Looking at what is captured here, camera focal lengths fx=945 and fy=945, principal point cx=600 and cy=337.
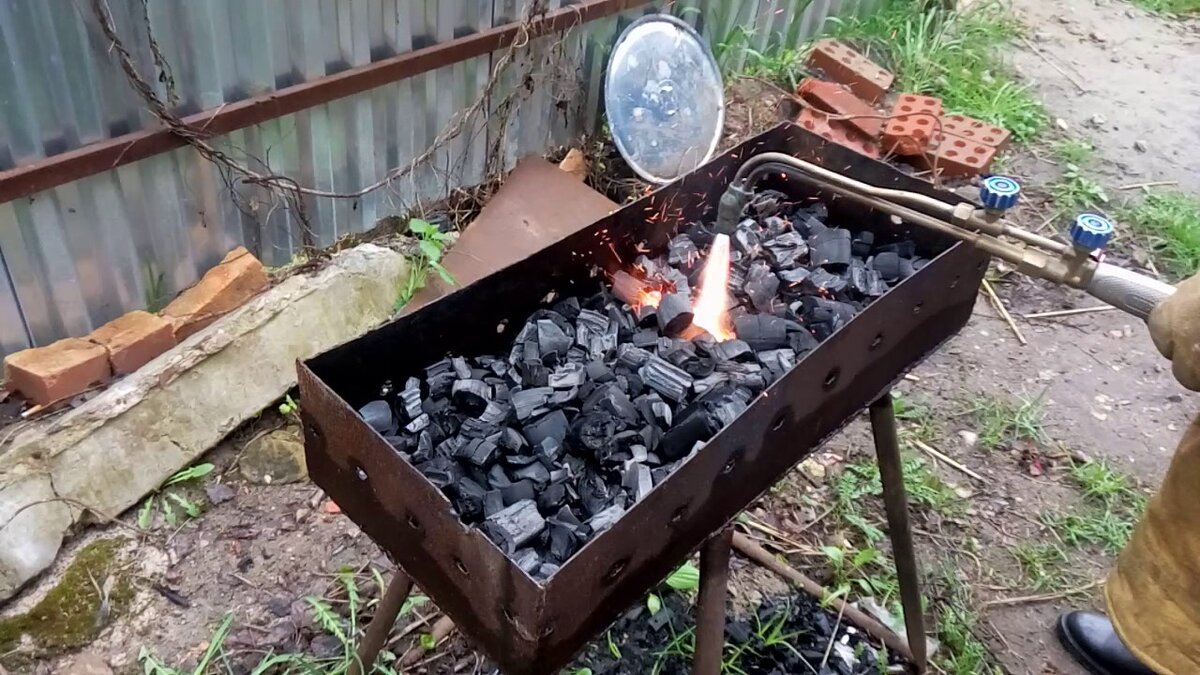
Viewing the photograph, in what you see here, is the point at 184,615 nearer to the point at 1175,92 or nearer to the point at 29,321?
the point at 29,321

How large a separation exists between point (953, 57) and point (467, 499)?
15.8 feet

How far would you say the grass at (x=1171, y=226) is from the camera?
4348mm

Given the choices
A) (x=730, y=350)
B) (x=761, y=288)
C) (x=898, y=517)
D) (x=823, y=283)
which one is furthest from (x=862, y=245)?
(x=898, y=517)

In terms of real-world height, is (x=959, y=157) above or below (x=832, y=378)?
below

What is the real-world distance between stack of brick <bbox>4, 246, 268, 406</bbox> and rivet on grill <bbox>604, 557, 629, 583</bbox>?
6.66ft

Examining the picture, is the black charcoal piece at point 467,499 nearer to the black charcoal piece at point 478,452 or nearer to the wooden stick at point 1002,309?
the black charcoal piece at point 478,452

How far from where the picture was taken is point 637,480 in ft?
5.48

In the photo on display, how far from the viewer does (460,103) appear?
3.62 m

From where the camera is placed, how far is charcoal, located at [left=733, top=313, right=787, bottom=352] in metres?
2.00

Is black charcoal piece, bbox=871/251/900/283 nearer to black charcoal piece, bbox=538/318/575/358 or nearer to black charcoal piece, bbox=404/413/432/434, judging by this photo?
black charcoal piece, bbox=538/318/575/358

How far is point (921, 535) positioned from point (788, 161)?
1.69 meters

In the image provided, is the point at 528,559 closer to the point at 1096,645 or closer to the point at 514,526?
the point at 514,526

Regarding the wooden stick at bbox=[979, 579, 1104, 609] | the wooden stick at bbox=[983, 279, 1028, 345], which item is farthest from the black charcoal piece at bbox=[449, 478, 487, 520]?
the wooden stick at bbox=[983, 279, 1028, 345]

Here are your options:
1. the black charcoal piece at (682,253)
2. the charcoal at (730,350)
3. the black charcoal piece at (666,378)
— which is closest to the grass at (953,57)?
the black charcoal piece at (682,253)
